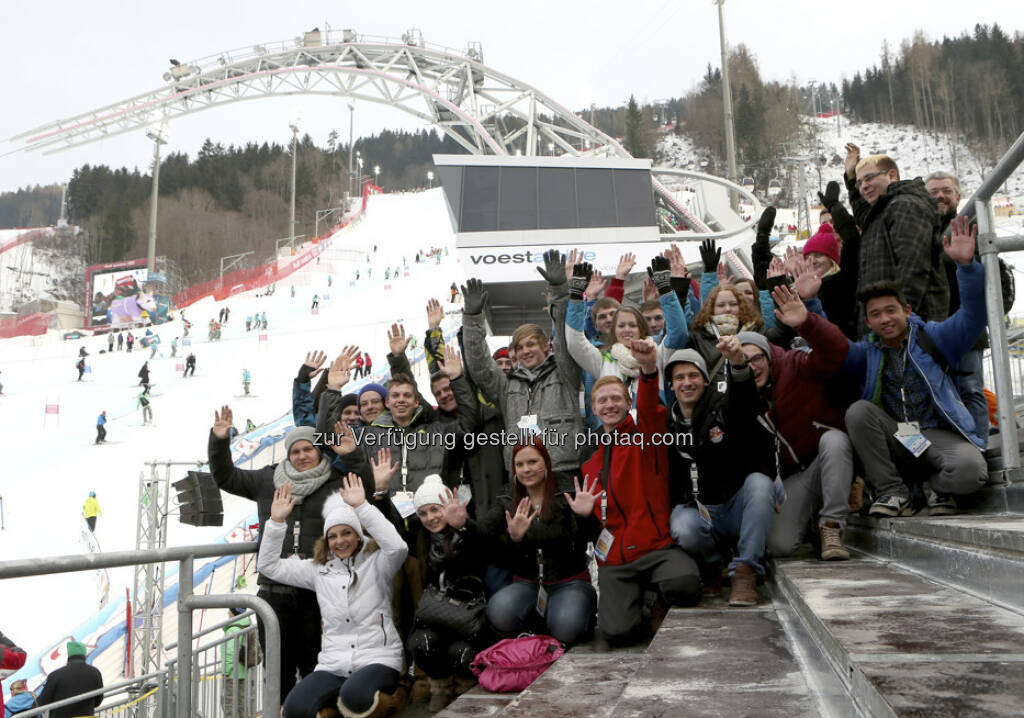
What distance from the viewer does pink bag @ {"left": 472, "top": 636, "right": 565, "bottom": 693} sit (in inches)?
136

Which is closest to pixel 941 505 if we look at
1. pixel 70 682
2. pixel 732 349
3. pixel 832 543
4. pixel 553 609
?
pixel 832 543

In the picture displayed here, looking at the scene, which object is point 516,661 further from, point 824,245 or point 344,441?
point 824,245

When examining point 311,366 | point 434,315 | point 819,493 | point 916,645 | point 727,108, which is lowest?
point 916,645

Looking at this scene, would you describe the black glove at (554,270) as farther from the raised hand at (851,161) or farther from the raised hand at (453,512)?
the raised hand at (851,161)

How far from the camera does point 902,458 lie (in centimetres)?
356

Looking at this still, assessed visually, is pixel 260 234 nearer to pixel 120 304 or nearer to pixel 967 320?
pixel 120 304

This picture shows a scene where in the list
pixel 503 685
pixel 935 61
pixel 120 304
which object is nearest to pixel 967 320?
pixel 503 685

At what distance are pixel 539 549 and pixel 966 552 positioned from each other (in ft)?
6.88

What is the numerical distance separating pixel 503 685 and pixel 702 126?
90570mm

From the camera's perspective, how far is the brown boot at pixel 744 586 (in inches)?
132

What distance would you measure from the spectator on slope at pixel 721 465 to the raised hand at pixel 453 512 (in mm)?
1012

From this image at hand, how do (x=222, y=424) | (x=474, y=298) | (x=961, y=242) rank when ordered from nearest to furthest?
1. (x=961, y=242)
2. (x=222, y=424)
3. (x=474, y=298)

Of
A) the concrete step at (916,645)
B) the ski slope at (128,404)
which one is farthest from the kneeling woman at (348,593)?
the ski slope at (128,404)

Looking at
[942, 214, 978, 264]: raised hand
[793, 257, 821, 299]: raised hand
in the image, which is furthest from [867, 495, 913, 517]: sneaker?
[793, 257, 821, 299]: raised hand
